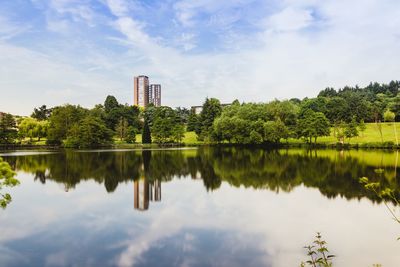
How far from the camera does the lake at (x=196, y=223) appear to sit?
900cm

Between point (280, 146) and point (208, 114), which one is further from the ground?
point (208, 114)

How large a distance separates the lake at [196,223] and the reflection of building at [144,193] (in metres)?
0.05

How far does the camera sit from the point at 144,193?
17812 millimetres

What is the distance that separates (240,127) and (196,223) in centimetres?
5089

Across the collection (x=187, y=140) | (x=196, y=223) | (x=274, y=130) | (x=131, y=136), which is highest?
(x=274, y=130)

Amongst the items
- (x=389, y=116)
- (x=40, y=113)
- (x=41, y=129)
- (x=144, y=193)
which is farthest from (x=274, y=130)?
(x=40, y=113)

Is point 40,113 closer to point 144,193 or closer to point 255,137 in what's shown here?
point 255,137

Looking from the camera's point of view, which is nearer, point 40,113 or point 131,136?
point 131,136

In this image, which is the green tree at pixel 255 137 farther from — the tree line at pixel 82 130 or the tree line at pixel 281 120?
the tree line at pixel 82 130

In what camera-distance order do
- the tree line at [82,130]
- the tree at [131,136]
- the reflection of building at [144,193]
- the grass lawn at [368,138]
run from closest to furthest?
the reflection of building at [144,193]
the grass lawn at [368,138]
the tree line at [82,130]
the tree at [131,136]

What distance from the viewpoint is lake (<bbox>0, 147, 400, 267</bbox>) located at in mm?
9000

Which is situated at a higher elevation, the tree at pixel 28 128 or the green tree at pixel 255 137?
the tree at pixel 28 128

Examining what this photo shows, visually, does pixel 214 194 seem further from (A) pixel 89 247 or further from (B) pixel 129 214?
(A) pixel 89 247

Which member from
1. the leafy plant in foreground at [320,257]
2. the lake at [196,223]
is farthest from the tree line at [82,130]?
the leafy plant in foreground at [320,257]
